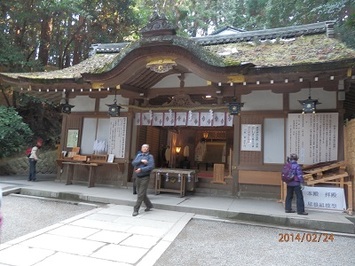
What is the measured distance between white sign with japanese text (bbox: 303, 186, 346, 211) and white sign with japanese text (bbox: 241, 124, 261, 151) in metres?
1.85

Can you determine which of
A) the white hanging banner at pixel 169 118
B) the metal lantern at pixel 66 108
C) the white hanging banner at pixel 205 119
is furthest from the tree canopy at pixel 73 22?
the white hanging banner at pixel 169 118

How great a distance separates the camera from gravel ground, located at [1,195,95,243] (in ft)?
16.8

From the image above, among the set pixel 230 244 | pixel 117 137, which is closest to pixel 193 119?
pixel 117 137

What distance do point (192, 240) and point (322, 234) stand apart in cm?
267

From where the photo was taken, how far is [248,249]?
181 inches

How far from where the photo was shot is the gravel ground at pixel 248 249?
13.5 ft

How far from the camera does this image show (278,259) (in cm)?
419

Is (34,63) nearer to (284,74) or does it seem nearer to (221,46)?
(221,46)

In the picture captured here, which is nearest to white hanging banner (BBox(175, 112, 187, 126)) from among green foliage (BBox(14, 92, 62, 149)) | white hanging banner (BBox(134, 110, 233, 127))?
white hanging banner (BBox(134, 110, 233, 127))

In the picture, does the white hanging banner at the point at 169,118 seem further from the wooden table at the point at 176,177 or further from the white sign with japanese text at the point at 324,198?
the white sign with japanese text at the point at 324,198

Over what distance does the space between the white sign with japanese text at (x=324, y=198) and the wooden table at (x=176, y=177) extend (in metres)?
3.13

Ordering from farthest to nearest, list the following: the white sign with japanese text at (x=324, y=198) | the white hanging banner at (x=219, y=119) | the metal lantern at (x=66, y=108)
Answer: the metal lantern at (x=66, y=108), the white hanging banner at (x=219, y=119), the white sign with japanese text at (x=324, y=198)

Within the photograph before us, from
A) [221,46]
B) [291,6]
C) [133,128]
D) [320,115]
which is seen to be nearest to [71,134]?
[133,128]

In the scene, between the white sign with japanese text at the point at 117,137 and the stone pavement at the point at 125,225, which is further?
the white sign with japanese text at the point at 117,137
